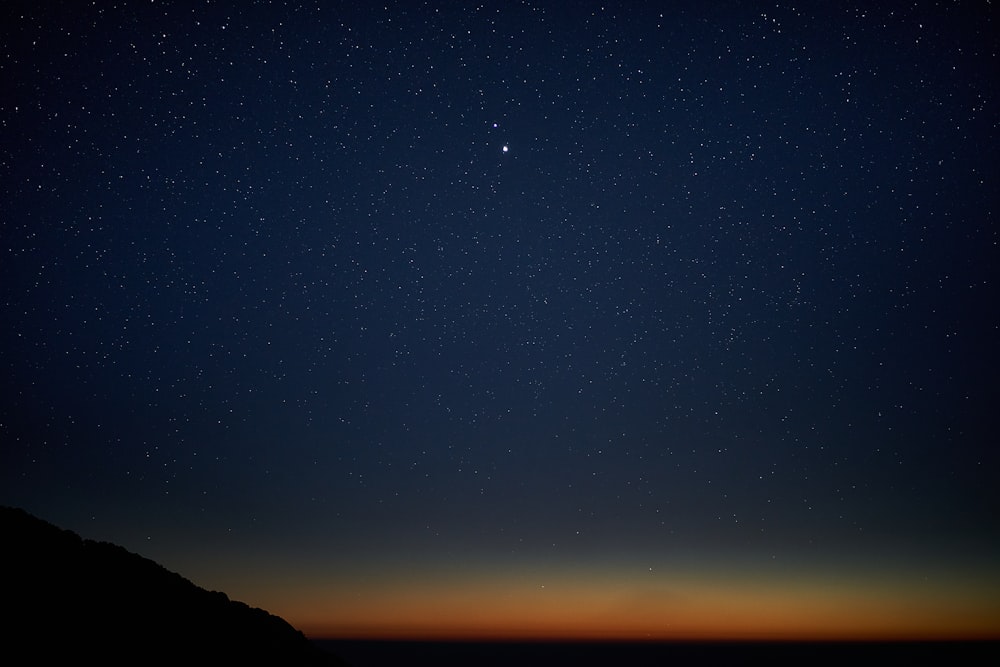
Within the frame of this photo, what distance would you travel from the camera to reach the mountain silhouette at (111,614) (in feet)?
23.7

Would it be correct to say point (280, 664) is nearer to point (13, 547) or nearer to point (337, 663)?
point (337, 663)

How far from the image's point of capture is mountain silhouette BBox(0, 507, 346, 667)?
7223 millimetres

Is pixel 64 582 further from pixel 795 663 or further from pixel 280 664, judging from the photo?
pixel 795 663

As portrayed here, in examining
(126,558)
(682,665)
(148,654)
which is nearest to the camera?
(148,654)

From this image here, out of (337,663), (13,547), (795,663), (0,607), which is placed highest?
(13,547)

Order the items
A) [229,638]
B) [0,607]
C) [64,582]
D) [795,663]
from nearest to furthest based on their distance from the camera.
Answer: [0,607], [64,582], [229,638], [795,663]

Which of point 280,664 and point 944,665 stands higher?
point 280,664

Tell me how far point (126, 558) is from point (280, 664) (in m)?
3.95

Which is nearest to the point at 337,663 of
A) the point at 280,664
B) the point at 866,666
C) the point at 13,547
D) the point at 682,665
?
the point at 280,664

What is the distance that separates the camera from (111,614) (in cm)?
846

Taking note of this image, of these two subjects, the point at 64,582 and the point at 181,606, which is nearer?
the point at 64,582

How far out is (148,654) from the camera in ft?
25.8

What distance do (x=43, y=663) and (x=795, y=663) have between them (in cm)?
14016

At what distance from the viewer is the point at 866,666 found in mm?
108438
